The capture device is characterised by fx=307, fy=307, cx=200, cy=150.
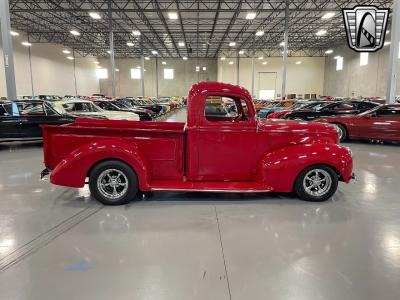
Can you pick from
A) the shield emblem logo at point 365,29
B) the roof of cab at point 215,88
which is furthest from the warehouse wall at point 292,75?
the roof of cab at point 215,88

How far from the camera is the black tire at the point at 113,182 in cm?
464

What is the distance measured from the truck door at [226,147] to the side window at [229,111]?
2 cm

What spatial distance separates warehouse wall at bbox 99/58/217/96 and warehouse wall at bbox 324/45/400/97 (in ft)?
57.6

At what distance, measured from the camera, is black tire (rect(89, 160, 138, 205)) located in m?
4.64

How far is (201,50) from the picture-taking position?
4322 centimetres

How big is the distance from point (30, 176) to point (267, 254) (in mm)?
5348

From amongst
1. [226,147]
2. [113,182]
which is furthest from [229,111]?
[113,182]

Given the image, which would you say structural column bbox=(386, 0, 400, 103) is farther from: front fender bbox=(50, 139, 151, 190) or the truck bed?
front fender bbox=(50, 139, 151, 190)

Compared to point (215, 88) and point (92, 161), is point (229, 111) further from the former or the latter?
point (92, 161)

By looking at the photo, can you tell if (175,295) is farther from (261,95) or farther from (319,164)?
(261,95)

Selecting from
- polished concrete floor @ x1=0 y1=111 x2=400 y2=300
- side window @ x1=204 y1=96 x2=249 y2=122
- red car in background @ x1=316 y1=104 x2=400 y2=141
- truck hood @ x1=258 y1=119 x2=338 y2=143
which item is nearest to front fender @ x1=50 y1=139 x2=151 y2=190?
polished concrete floor @ x1=0 y1=111 x2=400 y2=300

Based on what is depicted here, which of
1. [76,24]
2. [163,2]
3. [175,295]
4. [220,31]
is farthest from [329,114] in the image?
[76,24]

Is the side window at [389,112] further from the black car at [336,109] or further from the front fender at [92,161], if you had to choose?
the front fender at [92,161]

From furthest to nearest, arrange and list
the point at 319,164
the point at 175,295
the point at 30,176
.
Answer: the point at 30,176
the point at 319,164
the point at 175,295
